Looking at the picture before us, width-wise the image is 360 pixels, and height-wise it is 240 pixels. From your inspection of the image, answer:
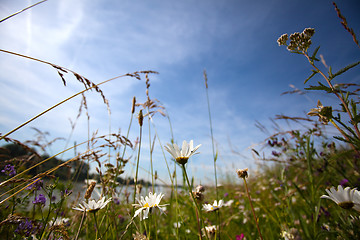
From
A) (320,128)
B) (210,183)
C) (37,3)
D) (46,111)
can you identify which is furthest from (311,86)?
(210,183)

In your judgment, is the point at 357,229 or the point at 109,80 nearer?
→ the point at 357,229

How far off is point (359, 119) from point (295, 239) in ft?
2.20

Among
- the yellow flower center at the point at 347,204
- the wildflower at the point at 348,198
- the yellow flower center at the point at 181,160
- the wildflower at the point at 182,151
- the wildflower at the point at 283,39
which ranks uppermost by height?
the wildflower at the point at 283,39

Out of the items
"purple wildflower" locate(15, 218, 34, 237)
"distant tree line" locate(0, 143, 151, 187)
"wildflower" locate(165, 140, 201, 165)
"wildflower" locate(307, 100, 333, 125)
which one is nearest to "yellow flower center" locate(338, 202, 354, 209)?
"wildflower" locate(307, 100, 333, 125)

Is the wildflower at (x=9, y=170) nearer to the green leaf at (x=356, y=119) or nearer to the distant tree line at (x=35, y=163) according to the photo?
the distant tree line at (x=35, y=163)

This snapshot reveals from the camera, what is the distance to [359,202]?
0.76 metres

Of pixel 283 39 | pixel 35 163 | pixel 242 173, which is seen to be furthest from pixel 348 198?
pixel 35 163

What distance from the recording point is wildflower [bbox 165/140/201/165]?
894 mm

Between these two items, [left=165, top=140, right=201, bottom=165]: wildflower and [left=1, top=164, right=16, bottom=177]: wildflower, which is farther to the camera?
[left=1, top=164, right=16, bottom=177]: wildflower

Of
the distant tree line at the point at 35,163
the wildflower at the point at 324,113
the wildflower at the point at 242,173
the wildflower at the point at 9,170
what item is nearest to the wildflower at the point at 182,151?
the wildflower at the point at 242,173

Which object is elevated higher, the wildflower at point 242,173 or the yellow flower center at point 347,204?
the wildflower at point 242,173

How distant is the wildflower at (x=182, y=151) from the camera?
2.93ft

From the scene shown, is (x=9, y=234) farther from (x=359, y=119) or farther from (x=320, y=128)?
(x=320, y=128)

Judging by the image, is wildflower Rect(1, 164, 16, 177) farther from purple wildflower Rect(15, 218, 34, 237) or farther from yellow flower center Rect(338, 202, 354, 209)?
yellow flower center Rect(338, 202, 354, 209)
